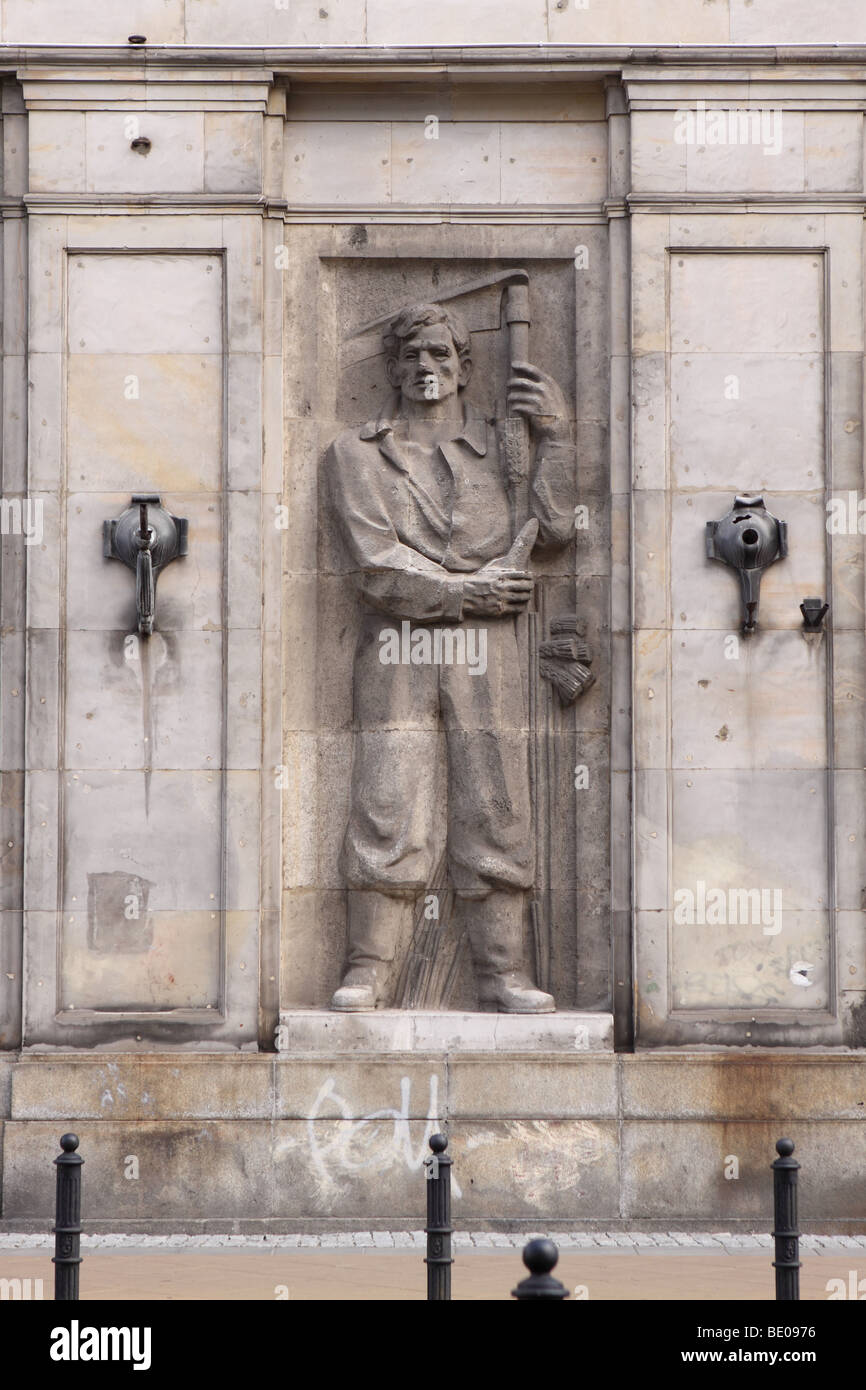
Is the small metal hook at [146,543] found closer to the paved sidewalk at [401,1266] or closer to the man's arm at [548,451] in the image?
the man's arm at [548,451]

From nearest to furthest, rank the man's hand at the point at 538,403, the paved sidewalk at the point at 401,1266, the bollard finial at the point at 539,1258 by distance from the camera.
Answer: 1. the bollard finial at the point at 539,1258
2. the paved sidewalk at the point at 401,1266
3. the man's hand at the point at 538,403

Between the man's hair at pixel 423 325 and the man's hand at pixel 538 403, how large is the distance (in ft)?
1.48

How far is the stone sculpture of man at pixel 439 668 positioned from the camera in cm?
1512

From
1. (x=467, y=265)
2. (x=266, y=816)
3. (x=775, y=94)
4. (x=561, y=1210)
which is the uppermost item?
(x=775, y=94)

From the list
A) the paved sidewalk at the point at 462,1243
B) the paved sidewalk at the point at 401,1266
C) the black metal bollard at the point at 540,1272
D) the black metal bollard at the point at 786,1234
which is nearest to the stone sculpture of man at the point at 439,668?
the paved sidewalk at the point at 462,1243

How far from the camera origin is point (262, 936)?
49.0ft

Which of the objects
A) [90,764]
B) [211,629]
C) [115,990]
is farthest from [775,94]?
[115,990]

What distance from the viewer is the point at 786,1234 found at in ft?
33.7

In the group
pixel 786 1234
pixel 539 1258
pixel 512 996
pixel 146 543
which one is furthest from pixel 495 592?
pixel 539 1258

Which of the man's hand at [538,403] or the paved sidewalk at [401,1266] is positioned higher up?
the man's hand at [538,403]

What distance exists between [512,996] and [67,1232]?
5403 mm

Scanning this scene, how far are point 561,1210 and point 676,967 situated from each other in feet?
6.45

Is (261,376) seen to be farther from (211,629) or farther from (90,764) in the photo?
(90,764)

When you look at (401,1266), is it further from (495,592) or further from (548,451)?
(548,451)
